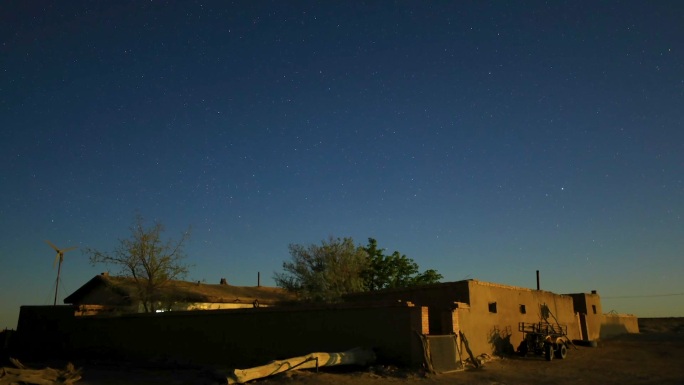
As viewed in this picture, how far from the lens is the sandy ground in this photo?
15648 mm

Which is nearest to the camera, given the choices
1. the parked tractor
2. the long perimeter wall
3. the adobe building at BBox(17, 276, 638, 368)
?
the long perimeter wall

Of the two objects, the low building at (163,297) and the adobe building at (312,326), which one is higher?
the low building at (163,297)

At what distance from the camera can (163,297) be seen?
33.6 metres

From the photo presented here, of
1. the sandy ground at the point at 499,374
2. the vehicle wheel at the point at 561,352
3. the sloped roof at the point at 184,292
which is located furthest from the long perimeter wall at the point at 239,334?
the vehicle wheel at the point at 561,352

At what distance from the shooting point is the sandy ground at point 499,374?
15.6 meters

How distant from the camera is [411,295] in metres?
25.2

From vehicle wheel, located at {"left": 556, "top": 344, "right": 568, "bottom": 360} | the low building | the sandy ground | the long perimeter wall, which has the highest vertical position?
→ the low building

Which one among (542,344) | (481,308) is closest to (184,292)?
(481,308)

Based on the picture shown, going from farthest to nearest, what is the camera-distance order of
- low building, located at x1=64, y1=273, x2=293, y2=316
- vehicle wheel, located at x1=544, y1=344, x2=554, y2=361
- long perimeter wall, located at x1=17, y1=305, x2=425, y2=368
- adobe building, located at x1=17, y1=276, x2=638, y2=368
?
low building, located at x1=64, y1=273, x2=293, y2=316, vehicle wheel, located at x1=544, y1=344, x2=554, y2=361, adobe building, located at x1=17, y1=276, x2=638, y2=368, long perimeter wall, located at x1=17, y1=305, x2=425, y2=368

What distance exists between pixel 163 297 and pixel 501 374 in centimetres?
2274

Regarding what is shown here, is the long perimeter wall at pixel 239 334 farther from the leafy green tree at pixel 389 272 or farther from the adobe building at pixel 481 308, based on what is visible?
the leafy green tree at pixel 389 272

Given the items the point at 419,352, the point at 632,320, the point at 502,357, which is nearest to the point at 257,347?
the point at 419,352

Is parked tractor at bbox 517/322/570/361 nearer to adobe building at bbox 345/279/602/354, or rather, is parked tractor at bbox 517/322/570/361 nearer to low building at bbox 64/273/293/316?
adobe building at bbox 345/279/602/354

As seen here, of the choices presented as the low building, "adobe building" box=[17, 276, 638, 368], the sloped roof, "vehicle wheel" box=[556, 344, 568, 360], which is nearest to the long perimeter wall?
"adobe building" box=[17, 276, 638, 368]
